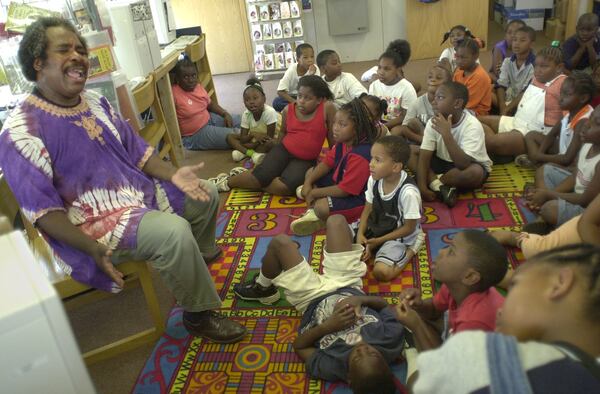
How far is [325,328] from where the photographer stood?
1.63 metres

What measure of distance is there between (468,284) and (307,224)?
1.18m

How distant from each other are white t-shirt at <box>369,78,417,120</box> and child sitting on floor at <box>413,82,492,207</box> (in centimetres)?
70

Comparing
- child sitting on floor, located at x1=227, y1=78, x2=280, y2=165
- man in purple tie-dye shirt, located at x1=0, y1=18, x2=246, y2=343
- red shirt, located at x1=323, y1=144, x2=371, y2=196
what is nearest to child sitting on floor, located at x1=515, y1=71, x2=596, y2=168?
red shirt, located at x1=323, y1=144, x2=371, y2=196

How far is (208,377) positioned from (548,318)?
1.29 meters

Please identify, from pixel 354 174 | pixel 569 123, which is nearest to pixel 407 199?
pixel 354 174

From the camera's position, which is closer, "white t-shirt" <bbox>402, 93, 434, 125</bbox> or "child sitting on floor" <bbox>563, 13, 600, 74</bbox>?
"white t-shirt" <bbox>402, 93, 434, 125</bbox>

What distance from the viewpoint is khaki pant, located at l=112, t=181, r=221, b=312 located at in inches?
67.6

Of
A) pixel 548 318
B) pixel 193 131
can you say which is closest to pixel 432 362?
pixel 548 318

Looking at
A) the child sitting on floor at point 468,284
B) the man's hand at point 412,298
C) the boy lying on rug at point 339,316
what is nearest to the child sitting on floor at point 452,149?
the boy lying on rug at point 339,316

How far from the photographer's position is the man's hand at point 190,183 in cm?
191

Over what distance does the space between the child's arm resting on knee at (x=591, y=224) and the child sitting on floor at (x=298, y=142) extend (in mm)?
1423

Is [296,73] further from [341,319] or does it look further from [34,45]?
[341,319]

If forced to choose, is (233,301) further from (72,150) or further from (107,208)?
(72,150)

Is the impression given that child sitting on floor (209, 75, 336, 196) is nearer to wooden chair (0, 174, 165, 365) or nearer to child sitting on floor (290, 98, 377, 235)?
child sitting on floor (290, 98, 377, 235)
